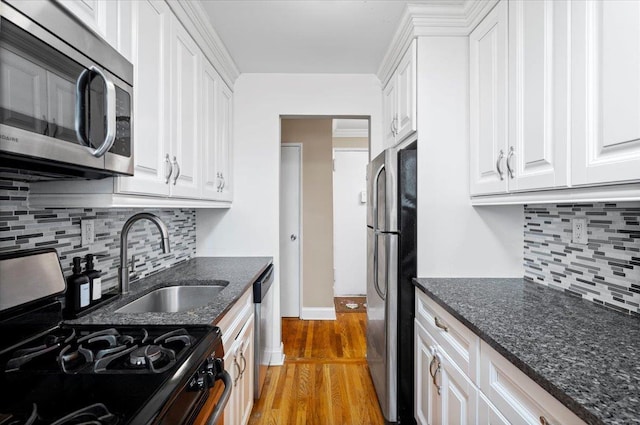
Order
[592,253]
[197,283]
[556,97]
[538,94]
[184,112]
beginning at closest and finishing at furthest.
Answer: [556,97]
[538,94]
[592,253]
[184,112]
[197,283]

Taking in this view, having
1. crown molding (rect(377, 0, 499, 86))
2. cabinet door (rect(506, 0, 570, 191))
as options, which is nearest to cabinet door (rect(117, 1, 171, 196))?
crown molding (rect(377, 0, 499, 86))

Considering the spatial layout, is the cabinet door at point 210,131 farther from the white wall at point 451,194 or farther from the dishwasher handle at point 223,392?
the white wall at point 451,194

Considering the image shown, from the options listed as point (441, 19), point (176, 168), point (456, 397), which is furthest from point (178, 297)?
point (441, 19)

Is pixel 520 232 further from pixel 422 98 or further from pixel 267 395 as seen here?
pixel 267 395

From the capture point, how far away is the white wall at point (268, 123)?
9.18 feet

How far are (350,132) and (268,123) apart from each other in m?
2.11

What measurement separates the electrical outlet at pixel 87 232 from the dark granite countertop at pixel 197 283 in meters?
0.29

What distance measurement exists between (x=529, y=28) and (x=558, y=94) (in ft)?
1.25

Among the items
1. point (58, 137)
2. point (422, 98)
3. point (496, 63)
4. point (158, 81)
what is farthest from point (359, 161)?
point (58, 137)

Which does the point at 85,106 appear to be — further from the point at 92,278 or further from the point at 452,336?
the point at 452,336

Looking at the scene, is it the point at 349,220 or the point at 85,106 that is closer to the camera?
the point at 85,106

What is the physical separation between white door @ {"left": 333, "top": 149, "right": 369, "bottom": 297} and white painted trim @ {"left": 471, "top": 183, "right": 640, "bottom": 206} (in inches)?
124

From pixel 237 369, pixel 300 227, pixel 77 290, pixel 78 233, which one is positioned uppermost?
pixel 78 233

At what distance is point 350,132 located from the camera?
4.68 meters
